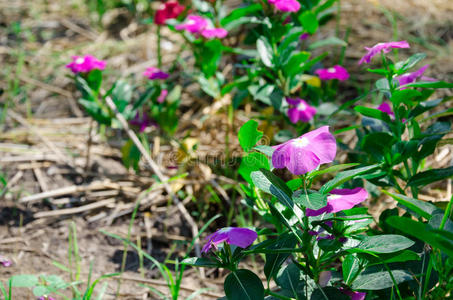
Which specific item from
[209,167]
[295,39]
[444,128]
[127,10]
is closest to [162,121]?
[209,167]

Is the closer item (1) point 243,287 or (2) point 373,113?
(1) point 243,287

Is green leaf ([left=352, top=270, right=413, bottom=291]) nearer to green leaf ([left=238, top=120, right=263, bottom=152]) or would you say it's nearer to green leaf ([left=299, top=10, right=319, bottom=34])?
green leaf ([left=238, top=120, right=263, bottom=152])

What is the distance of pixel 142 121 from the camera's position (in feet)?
6.42

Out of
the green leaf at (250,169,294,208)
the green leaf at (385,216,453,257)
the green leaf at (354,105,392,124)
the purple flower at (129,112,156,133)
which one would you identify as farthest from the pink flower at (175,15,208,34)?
the green leaf at (385,216,453,257)

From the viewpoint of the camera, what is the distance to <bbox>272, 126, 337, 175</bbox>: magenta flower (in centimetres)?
79

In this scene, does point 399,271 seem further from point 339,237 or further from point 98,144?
point 98,144

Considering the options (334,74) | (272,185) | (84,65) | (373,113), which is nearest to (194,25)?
(84,65)

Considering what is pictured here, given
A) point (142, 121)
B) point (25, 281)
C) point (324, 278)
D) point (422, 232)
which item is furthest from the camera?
point (142, 121)

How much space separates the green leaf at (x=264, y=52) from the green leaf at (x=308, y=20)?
0.20 m

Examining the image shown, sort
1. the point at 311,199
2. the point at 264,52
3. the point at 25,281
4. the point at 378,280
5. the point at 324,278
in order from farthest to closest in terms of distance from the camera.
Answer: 1. the point at 264,52
2. the point at 25,281
3. the point at 324,278
4. the point at 378,280
5. the point at 311,199

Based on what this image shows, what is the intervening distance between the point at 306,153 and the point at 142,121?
1272mm

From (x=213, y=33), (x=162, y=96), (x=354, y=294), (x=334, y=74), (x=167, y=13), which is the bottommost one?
(x=354, y=294)

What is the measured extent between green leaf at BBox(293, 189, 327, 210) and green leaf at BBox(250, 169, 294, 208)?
1.1 inches

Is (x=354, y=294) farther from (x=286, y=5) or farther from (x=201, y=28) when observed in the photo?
(x=201, y=28)
